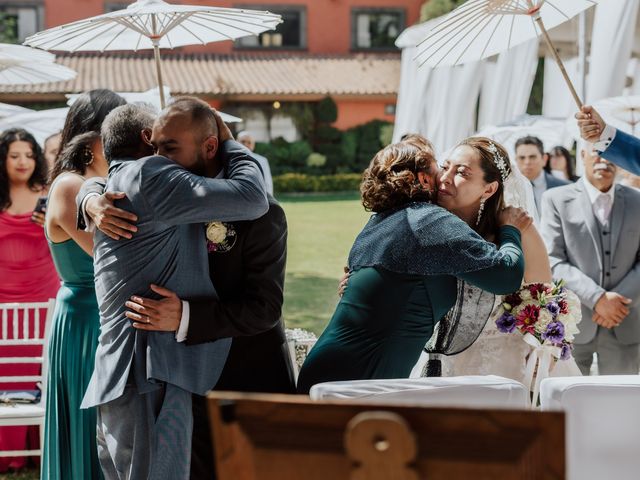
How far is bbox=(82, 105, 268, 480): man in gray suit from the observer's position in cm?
245

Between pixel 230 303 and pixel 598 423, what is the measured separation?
116cm

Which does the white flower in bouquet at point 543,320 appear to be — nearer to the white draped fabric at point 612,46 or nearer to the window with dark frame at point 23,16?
the white draped fabric at point 612,46

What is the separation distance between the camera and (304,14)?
34.3 meters

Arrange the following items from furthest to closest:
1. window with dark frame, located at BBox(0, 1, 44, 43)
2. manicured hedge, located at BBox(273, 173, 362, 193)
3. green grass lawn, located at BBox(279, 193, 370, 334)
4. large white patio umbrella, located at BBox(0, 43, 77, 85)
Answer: window with dark frame, located at BBox(0, 1, 44, 43), manicured hedge, located at BBox(273, 173, 362, 193), green grass lawn, located at BBox(279, 193, 370, 334), large white patio umbrella, located at BBox(0, 43, 77, 85)

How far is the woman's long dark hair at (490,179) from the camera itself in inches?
117

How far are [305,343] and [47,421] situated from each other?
3.92 ft

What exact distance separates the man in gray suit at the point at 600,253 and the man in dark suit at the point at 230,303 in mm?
2758

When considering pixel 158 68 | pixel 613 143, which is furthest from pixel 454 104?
pixel 158 68

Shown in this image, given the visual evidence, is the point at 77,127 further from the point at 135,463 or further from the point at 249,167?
the point at 135,463

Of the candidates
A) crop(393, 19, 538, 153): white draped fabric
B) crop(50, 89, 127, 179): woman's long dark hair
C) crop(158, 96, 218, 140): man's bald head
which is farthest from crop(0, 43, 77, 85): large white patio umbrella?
crop(393, 19, 538, 153): white draped fabric

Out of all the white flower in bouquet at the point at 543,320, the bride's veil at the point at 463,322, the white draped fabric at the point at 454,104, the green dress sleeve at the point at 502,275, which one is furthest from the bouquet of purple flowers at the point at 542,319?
the white draped fabric at the point at 454,104

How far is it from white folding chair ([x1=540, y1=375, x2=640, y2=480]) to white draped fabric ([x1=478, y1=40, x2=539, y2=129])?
858 centimetres

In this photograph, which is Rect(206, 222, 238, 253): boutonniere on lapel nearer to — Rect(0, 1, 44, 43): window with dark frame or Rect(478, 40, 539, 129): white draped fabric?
Rect(478, 40, 539, 129): white draped fabric

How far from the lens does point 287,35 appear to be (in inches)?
1377
